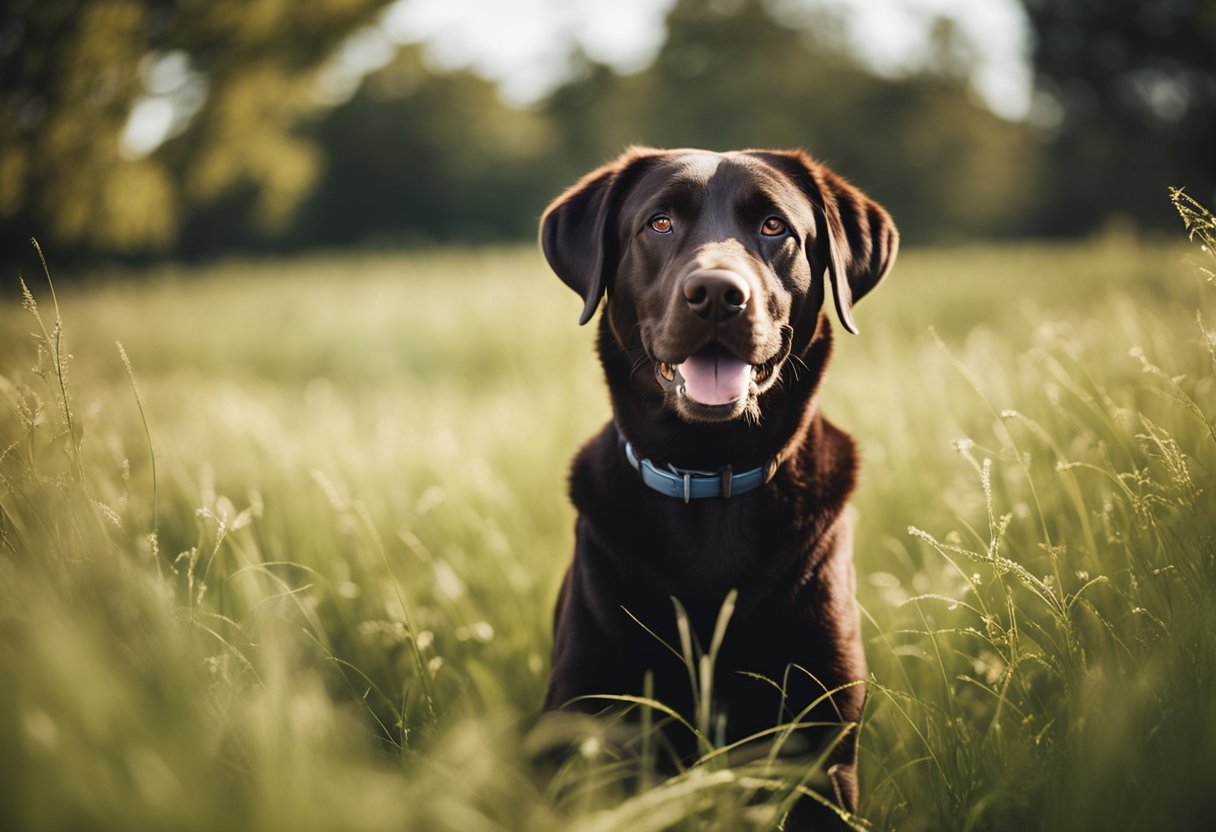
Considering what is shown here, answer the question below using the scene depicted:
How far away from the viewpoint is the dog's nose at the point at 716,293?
1810mm

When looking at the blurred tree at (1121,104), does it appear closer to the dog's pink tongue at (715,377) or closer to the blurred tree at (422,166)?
the blurred tree at (422,166)

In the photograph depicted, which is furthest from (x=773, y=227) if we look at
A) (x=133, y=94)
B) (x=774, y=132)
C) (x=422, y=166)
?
(x=422, y=166)

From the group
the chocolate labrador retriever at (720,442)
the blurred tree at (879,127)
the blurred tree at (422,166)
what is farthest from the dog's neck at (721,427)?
the blurred tree at (879,127)

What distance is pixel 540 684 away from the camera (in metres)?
2.53

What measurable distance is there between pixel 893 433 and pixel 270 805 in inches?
125

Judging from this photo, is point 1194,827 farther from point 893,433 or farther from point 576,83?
point 576,83

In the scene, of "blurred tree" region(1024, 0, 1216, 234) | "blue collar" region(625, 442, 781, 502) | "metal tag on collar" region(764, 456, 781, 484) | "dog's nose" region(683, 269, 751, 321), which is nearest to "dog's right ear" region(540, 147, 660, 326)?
"dog's nose" region(683, 269, 751, 321)

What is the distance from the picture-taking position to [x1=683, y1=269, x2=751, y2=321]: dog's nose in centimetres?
181

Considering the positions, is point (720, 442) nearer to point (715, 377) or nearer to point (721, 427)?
point (721, 427)

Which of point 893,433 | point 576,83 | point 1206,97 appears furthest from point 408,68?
point 893,433

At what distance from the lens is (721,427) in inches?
84.0

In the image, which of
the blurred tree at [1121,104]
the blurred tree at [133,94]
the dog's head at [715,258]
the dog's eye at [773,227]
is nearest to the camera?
the dog's head at [715,258]

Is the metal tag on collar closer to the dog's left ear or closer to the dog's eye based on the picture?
the dog's left ear

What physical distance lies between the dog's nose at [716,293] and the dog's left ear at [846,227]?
52cm
